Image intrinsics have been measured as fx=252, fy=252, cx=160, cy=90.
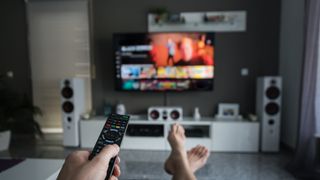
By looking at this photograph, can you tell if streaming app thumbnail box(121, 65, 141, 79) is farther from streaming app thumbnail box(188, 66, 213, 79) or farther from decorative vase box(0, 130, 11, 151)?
decorative vase box(0, 130, 11, 151)

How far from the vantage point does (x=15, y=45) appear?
11.3 ft

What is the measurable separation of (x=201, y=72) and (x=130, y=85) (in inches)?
34.0

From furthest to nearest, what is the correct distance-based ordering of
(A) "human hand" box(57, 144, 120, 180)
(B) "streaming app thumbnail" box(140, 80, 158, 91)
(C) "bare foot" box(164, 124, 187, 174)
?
(B) "streaming app thumbnail" box(140, 80, 158, 91), (C) "bare foot" box(164, 124, 187, 174), (A) "human hand" box(57, 144, 120, 180)

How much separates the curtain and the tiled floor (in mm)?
172

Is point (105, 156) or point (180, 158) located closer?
point (105, 156)

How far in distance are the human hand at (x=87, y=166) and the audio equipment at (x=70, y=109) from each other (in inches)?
98.5

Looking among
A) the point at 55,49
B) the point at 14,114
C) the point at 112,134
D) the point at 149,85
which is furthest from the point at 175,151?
the point at 55,49

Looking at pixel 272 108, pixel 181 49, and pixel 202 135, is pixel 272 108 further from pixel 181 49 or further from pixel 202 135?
pixel 181 49

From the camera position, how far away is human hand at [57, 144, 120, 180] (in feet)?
1.73

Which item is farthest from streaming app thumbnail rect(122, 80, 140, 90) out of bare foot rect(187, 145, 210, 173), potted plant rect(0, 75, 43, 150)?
bare foot rect(187, 145, 210, 173)

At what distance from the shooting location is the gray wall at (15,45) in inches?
134

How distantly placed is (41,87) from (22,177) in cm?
289

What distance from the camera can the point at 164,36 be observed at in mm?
2994

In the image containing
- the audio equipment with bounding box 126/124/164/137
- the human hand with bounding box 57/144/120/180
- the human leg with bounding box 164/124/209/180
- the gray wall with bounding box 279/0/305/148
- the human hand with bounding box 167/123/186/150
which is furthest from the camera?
the audio equipment with bounding box 126/124/164/137
